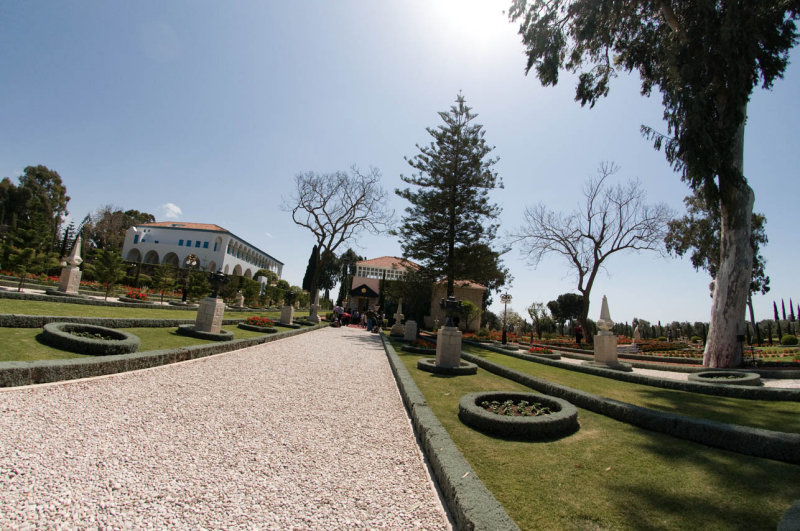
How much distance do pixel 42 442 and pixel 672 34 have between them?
18.6 meters

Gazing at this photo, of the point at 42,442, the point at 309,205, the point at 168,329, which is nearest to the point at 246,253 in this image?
the point at 309,205

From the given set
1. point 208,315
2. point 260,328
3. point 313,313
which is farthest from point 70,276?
point 313,313

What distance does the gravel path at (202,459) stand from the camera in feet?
7.68

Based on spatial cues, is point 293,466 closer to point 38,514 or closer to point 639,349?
point 38,514

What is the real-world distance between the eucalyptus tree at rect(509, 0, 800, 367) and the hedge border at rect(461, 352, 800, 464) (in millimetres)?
8910

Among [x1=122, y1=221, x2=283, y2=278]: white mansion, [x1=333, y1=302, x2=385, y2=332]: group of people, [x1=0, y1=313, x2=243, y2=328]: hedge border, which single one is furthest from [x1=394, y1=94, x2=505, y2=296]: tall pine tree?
[x1=122, y1=221, x2=283, y2=278]: white mansion

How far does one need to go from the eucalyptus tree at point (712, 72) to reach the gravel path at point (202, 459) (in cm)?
1176

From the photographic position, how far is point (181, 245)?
51.6 meters

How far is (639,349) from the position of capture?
20.0 m

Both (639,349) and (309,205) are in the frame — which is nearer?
(639,349)

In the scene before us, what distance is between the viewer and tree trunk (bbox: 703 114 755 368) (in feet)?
35.3

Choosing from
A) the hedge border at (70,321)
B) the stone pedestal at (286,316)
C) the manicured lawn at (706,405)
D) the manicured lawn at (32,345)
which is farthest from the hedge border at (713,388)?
the stone pedestal at (286,316)

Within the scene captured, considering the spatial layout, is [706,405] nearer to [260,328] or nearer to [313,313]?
[260,328]

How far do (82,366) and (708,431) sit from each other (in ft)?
27.5
